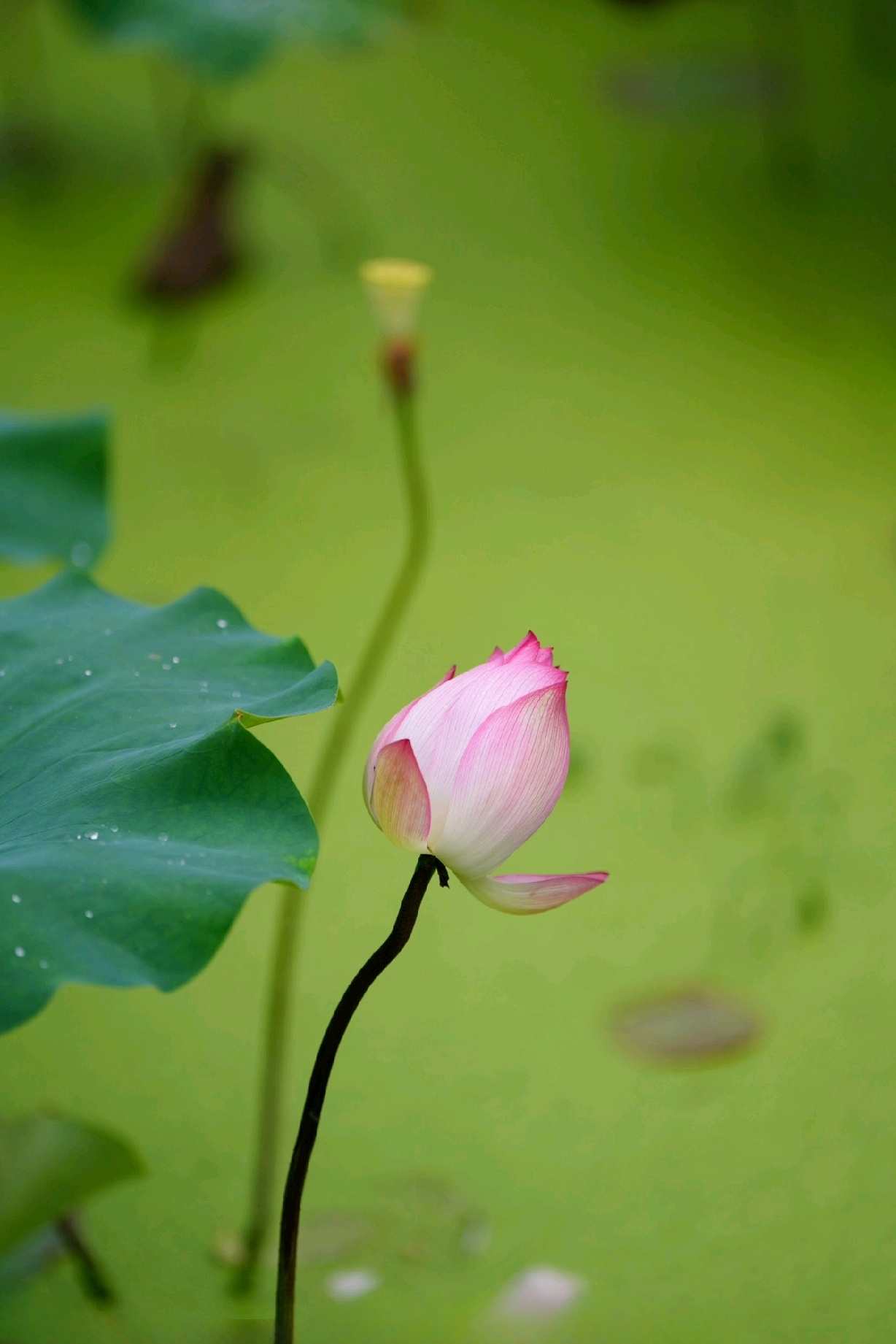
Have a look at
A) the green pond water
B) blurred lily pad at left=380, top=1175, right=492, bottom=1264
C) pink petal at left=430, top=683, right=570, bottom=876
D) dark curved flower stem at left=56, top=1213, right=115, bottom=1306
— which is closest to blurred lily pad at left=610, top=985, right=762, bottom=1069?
the green pond water

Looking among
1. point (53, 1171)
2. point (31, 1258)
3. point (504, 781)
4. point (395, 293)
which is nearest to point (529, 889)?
point (504, 781)

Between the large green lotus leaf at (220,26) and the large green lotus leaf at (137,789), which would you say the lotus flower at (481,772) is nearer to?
the large green lotus leaf at (137,789)

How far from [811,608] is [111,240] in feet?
3.81

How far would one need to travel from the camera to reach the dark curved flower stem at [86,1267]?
26.2 inches

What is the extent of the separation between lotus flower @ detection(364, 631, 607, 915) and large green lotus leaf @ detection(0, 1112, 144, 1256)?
33 centimetres

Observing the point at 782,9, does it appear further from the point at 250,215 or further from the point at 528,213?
the point at 250,215

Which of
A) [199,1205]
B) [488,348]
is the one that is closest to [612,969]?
[199,1205]

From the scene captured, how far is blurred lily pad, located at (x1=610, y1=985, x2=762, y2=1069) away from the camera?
33.8 inches

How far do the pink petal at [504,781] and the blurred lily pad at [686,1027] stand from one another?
491 millimetres

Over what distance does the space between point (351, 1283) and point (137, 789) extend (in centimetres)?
39

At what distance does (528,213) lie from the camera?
6.22 feet

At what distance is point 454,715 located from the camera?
0.43 meters

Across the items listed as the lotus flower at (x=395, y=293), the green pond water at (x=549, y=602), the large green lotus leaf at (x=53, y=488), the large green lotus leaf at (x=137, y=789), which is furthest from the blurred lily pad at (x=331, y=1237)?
the lotus flower at (x=395, y=293)

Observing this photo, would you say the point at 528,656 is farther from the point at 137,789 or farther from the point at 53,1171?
the point at 53,1171
